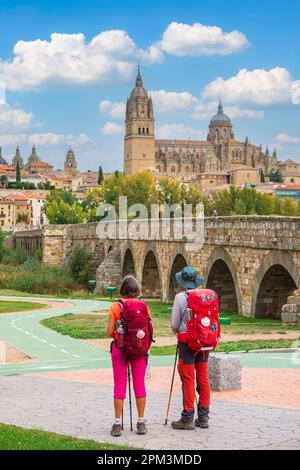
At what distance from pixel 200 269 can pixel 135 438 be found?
20.5 metres

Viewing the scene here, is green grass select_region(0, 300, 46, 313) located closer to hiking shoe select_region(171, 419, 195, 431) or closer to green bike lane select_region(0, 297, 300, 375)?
green bike lane select_region(0, 297, 300, 375)

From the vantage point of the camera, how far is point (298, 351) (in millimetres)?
14312

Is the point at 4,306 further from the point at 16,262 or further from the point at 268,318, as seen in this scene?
the point at 16,262

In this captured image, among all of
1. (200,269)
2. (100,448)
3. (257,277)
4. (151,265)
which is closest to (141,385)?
(100,448)

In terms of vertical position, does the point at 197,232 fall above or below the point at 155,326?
above

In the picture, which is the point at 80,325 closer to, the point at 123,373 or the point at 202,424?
the point at 123,373

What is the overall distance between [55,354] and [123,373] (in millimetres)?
8812

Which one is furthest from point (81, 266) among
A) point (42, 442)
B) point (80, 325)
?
point (42, 442)

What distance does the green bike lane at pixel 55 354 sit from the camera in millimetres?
13611

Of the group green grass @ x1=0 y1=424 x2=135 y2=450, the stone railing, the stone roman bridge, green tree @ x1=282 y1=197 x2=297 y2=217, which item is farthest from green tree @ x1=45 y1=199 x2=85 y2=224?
green grass @ x1=0 y1=424 x2=135 y2=450

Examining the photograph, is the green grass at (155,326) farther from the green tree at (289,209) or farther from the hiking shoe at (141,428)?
the green tree at (289,209)

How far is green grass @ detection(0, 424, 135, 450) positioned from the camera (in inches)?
283

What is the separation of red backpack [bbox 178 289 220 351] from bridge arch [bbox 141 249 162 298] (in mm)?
28457

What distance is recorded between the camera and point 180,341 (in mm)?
8406
